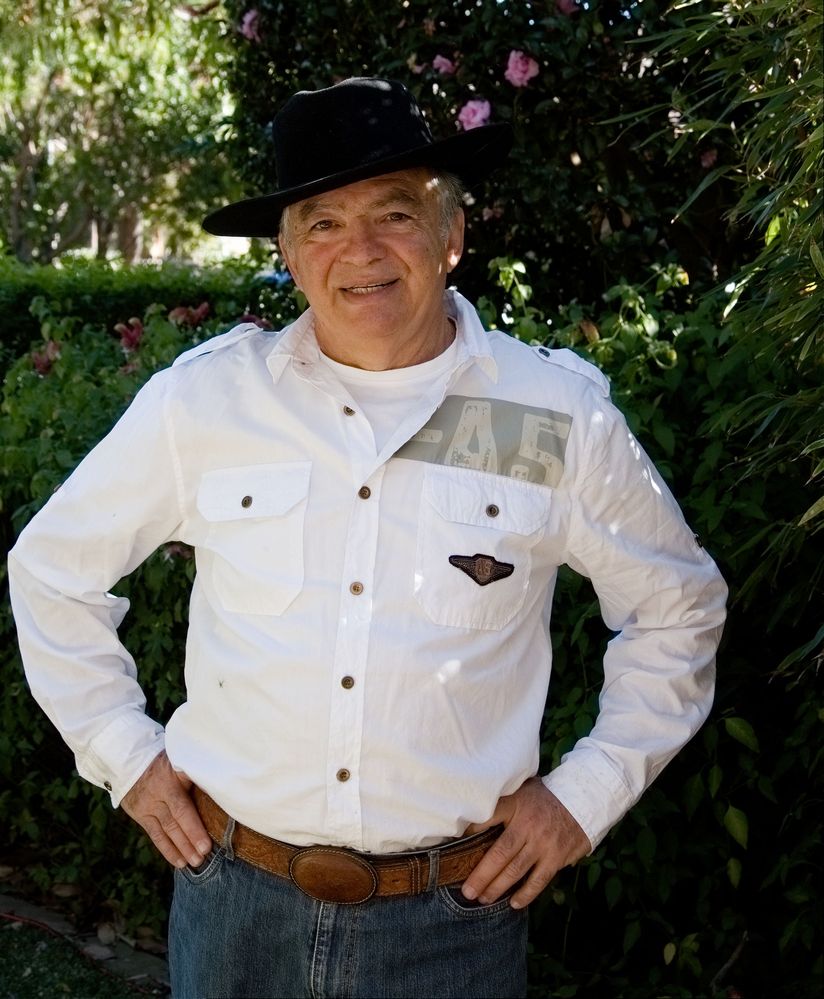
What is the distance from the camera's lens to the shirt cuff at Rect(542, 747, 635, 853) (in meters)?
2.24

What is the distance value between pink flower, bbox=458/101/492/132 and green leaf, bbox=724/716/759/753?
263 centimetres

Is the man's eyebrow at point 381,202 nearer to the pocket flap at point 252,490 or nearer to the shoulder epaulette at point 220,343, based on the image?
the shoulder epaulette at point 220,343

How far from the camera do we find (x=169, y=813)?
7.52ft

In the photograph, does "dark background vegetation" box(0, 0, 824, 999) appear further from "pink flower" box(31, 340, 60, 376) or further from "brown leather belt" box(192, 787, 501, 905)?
"brown leather belt" box(192, 787, 501, 905)

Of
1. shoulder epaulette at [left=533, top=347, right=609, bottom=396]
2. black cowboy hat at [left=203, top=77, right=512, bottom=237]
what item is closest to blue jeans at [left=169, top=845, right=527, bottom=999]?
shoulder epaulette at [left=533, top=347, right=609, bottom=396]

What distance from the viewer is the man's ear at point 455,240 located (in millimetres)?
2412

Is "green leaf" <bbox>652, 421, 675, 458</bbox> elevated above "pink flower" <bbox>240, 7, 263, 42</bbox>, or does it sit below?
below

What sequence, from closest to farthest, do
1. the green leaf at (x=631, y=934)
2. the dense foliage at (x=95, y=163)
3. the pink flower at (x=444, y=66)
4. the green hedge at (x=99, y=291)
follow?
the green leaf at (x=631, y=934) < the pink flower at (x=444, y=66) < the green hedge at (x=99, y=291) < the dense foliage at (x=95, y=163)

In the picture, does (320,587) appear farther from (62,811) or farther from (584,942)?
(62,811)

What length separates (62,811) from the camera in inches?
165

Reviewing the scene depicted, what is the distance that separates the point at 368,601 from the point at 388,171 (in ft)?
2.41

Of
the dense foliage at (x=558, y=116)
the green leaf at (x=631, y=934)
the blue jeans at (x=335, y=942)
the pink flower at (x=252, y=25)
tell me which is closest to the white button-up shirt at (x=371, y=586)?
the blue jeans at (x=335, y=942)

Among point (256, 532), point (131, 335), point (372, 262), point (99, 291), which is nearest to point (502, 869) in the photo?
point (256, 532)

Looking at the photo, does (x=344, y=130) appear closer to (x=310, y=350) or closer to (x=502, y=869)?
(x=310, y=350)
